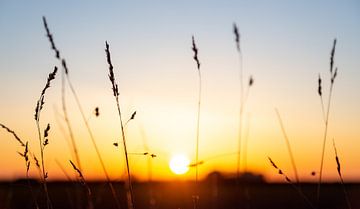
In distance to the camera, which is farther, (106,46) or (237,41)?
(237,41)

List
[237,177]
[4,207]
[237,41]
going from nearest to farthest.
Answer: [237,41] → [237,177] → [4,207]

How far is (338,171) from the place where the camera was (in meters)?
2.58

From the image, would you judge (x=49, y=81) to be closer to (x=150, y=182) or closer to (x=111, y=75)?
(x=111, y=75)

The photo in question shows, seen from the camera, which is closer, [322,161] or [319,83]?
[319,83]

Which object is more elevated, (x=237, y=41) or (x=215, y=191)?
(x=237, y=41)

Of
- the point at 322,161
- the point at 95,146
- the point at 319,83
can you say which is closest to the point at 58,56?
the point at 95,146

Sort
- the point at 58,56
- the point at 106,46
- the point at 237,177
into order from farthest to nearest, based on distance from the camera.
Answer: the point at 237,177, the point at 58,56, the point at 106,46

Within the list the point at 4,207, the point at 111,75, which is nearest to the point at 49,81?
the point at 111,75

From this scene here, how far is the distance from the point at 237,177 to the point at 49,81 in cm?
174

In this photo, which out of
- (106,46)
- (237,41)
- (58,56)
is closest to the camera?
(106,46)

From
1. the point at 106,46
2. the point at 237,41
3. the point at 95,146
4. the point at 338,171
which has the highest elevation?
the point at 237,41

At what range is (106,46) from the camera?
2.46 metres

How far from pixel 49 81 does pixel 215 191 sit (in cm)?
209

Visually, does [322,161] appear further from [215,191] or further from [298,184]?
[215,191]
